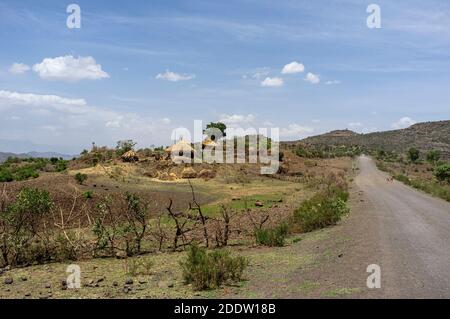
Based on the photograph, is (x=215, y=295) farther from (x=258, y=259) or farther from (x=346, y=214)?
(x=346, y=214)

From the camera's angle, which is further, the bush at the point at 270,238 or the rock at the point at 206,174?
the rock at the point at 206,174

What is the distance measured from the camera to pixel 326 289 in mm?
8055

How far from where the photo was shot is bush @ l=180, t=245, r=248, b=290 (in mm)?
8820

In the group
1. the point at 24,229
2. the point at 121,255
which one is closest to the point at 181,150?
the point at 121,255

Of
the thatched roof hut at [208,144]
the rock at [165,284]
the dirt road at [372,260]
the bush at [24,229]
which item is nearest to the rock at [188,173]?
the thatched roof hut at [208,144]

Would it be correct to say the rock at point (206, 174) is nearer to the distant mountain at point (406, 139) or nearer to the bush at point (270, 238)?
the bush at point (270, 238)

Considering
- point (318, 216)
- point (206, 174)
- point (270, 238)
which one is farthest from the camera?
point (206, 174)

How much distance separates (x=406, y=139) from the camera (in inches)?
5428

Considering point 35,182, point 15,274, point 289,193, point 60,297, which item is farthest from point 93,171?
point 60,297

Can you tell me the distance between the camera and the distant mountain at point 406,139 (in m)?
122

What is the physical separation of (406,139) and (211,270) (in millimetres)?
140086

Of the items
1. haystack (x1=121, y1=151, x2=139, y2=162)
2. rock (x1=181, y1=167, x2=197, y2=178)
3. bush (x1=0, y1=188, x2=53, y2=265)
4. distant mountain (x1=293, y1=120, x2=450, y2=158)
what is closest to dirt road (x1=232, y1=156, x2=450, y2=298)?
bush (x1=0, y1=188, x2=53, y2=265)

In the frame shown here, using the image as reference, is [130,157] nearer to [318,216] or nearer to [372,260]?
[318,216]

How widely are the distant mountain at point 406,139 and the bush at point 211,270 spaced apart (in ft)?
343
